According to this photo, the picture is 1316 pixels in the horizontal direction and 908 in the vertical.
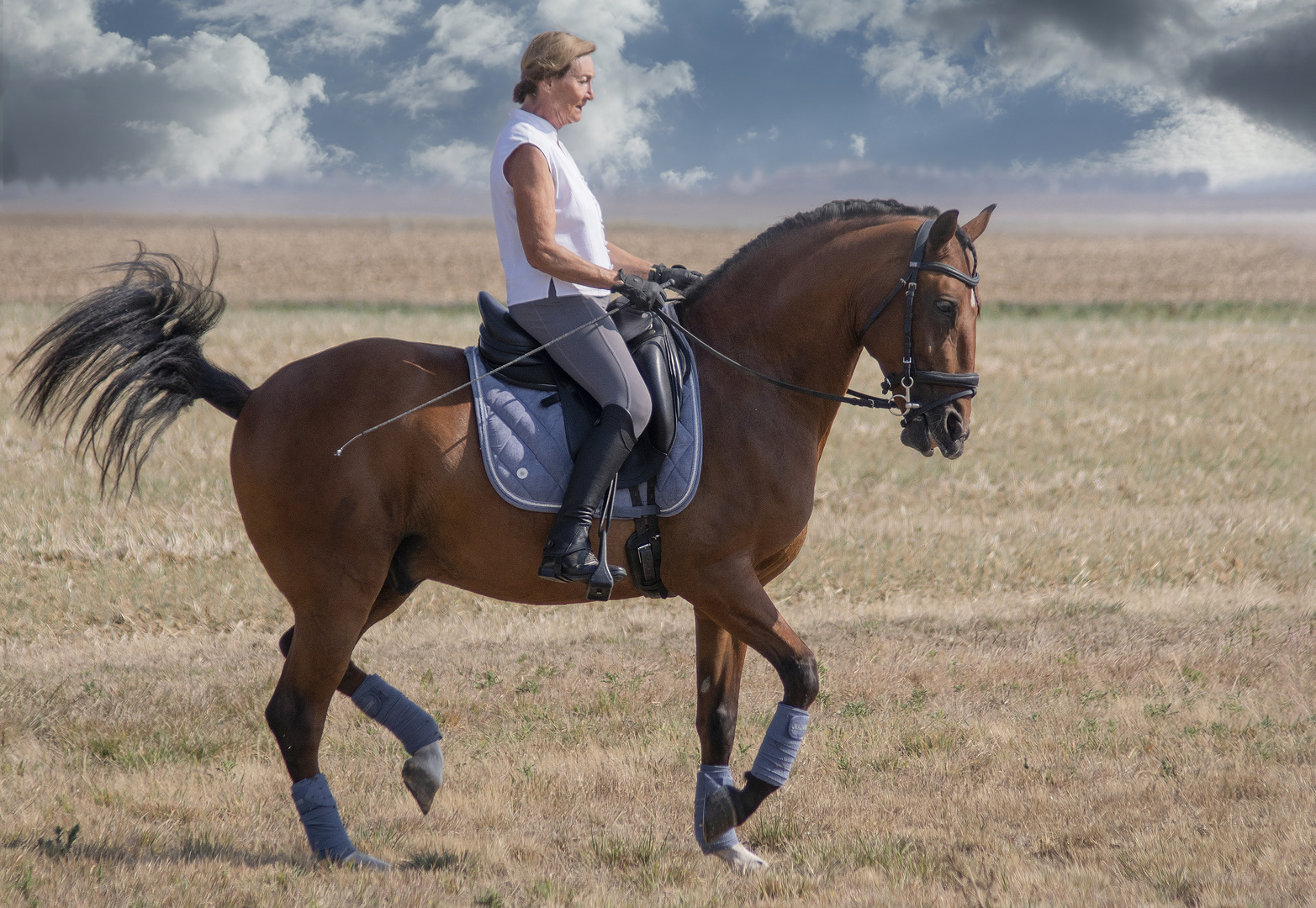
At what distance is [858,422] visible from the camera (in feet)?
57.4

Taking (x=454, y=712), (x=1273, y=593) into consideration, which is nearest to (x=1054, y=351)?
(x=1273, y=593)

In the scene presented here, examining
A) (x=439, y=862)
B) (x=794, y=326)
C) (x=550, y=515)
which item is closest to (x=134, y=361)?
(x=550, y=515)

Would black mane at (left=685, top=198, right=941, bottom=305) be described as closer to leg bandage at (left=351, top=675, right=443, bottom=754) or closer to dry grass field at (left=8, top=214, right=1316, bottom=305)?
leg bandage at (left=351, top=675, right=443, bottom=754)

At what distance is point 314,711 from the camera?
193 inches

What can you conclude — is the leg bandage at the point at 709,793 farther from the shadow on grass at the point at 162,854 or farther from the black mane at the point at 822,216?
the black mane at the point at 822,216

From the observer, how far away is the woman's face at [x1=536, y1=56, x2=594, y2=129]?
A: 4867mm

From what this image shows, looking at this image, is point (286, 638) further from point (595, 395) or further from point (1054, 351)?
point (1054, 351)

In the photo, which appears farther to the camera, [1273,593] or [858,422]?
[858,422]

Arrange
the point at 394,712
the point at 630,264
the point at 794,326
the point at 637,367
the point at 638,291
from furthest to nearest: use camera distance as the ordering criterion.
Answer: the point at 630,264 → the point at 394,712 → the point at 794,326 → the point at 637,367 → the point at 638,291

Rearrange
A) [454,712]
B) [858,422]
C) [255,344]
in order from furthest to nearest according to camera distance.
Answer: [255,344] → [858,422] → [454,712]

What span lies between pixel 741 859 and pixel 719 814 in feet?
0.86

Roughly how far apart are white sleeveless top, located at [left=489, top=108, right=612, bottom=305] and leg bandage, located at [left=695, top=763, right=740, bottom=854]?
91.9 inches

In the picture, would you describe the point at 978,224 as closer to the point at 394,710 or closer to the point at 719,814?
the point at 719,814

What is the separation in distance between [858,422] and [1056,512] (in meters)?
5.26
